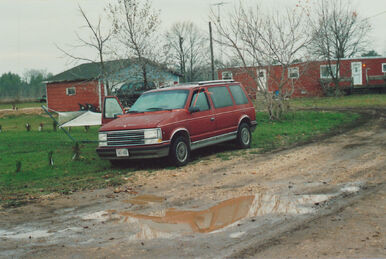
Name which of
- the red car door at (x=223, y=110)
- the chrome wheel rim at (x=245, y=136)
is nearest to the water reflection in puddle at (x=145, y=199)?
the red car door at (x=223, y=110)

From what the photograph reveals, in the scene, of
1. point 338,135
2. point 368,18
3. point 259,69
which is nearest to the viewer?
point 338,135

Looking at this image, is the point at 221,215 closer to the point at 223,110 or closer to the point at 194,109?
the point at 194,109

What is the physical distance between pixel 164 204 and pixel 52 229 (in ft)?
6.09

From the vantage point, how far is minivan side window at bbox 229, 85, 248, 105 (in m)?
13.8

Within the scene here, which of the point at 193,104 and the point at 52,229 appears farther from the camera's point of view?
the point at 193,104

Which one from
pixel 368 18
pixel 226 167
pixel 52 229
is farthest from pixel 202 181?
pixel 368 18

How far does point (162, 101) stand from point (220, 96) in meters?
1.81

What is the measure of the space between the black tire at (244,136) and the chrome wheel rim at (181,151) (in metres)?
2.57

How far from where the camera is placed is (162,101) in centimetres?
1225

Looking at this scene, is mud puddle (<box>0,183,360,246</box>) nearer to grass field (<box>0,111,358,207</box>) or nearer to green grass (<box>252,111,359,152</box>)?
grass field (<box>0,111,358,207</box>)

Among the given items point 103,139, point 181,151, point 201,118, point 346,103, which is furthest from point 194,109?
point 346,103

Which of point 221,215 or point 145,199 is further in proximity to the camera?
point 145,199

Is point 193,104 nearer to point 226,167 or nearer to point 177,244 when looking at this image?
point 226,167

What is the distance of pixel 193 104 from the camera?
1216 centimetres
